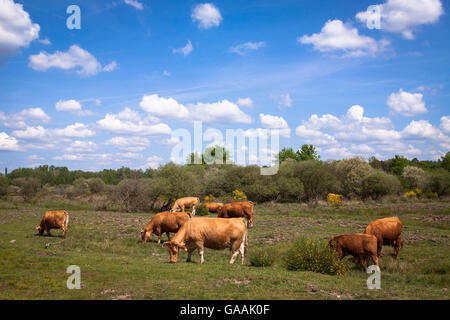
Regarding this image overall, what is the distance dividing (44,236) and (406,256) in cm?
1948

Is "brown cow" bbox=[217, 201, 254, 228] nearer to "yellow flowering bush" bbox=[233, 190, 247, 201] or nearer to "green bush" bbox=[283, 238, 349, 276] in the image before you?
"green bush" bbox=[283, 238, 349, 276]

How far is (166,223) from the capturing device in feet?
59.6

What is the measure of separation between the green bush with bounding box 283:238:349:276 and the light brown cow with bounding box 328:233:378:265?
0.84m

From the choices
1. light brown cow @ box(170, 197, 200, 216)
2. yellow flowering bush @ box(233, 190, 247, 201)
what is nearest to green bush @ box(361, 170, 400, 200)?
yellow flowering bush @ box(233, 190, 247, 201)

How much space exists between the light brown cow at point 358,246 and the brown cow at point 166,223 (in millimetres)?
8017

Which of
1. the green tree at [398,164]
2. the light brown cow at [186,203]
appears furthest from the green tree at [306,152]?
the light brown cow at [186,203]

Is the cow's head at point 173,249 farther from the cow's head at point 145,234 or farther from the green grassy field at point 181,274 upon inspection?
the cow's head at point 145,234

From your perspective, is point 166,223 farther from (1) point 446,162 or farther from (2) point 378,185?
(1) point 446,162

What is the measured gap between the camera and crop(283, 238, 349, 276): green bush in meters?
11.9

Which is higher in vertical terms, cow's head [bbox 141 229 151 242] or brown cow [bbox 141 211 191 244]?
brown cow [bbox 141 211 191 244]

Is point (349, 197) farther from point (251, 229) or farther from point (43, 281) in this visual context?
point (43, 281)

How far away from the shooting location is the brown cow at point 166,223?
17969mm
